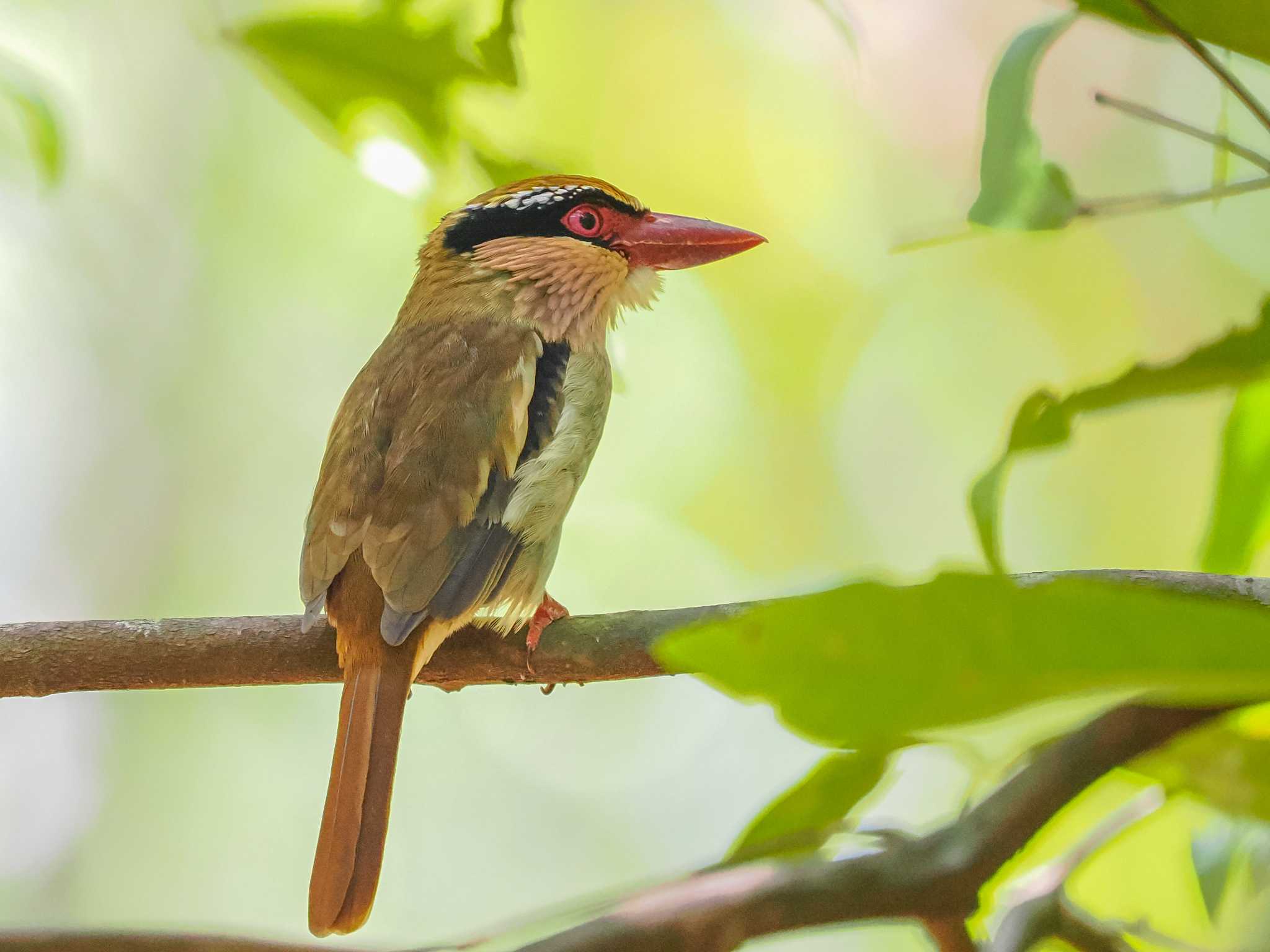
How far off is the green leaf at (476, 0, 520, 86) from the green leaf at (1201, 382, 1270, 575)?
3.18 ft

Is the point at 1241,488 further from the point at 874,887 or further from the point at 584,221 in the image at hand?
the point at 584,221

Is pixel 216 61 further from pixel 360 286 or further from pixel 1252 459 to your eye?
pixel 1252 459

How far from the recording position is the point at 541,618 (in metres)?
2.05

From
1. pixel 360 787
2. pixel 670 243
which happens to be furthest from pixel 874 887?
pixel 670 243

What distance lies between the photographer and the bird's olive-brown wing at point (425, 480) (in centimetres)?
196

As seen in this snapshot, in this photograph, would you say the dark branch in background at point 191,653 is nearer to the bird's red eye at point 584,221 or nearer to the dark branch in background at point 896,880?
the dark branch in background at point 896,880

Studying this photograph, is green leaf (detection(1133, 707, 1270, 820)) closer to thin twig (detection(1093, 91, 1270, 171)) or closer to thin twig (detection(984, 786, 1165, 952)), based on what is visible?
thin twig (detection(984, 786, 1165, 952))

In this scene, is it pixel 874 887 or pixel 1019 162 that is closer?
pixel 874 887

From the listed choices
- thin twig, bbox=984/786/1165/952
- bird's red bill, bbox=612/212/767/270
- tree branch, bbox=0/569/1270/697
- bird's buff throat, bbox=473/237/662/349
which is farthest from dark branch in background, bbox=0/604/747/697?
bird's red bill, bbox=612/212/767/270

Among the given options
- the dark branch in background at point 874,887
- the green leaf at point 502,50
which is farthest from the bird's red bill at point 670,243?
the dark branch in background at point 874,887

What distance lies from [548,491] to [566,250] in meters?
0.68

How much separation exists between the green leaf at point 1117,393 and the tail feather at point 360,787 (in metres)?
0.97

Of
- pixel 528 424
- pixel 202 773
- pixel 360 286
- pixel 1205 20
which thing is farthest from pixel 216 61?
pixel 1205 20

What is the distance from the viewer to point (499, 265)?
2.66m
